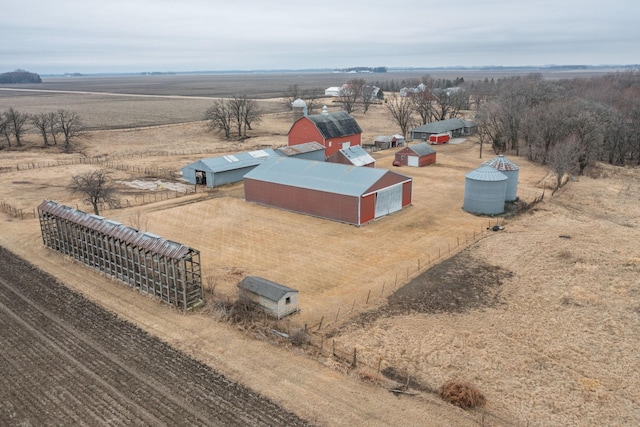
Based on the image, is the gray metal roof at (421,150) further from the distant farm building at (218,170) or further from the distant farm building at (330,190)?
the distant farm building at (218,170)

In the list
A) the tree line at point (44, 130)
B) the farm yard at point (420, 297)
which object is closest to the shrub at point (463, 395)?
the farm yard at point (420, 297)

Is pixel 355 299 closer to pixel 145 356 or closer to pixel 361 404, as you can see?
pixel 361 404

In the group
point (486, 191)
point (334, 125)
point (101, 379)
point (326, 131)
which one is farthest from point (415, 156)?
point (101, 379)

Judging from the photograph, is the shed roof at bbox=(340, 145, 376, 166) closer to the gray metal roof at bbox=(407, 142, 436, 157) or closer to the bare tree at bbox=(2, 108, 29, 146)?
the gray metal roof at bbox=(407, 142, 436, 157)

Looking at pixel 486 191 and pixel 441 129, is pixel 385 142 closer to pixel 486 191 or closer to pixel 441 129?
pixel 441 129

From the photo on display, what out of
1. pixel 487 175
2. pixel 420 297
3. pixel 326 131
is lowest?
pixel 420 297

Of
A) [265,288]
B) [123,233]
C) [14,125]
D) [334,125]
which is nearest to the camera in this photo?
[265,288]
